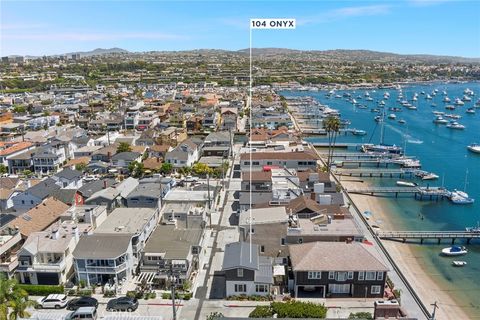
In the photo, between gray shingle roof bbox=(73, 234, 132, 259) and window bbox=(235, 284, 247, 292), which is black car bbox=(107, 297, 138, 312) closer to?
gray shingle roof bbox=(73, 234, 132, 259)

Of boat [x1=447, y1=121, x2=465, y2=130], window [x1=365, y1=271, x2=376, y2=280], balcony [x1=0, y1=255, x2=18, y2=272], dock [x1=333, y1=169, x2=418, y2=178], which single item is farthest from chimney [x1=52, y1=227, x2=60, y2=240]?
boat [x1=447, y1=121, x2=465, y2=130]

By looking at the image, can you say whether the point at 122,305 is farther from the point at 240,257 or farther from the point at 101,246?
the point at 240,257

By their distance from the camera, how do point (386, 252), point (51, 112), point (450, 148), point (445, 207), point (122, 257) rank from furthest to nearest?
point (51, 112) → point (450, 148) → point (445, 207) → point (386, 252) → point (122, 257)

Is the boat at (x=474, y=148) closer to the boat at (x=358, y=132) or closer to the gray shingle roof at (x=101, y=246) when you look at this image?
the boat at (x=358, y=132)

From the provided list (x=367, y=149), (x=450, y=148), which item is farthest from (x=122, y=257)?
(x=450, y=148)

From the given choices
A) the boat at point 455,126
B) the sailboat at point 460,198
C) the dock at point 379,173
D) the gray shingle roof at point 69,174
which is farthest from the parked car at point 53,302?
the boat at point 455,126

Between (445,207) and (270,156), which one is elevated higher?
(270,156)

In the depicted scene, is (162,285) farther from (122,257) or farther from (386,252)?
(386,252)
